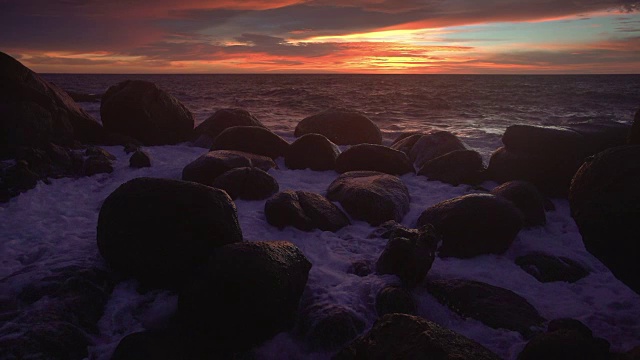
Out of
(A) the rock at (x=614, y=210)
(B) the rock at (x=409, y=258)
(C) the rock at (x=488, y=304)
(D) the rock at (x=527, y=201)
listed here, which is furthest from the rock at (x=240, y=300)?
(D) the rock at (x=527, y=201)

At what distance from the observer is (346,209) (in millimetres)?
6730

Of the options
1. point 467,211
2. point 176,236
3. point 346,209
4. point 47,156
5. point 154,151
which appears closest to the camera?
point 176,236

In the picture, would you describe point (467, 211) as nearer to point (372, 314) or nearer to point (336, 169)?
point (372, 314)

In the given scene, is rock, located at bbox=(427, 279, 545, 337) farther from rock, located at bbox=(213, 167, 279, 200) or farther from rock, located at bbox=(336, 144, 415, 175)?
rock, located at bbox=(336, 144, 415, 175)

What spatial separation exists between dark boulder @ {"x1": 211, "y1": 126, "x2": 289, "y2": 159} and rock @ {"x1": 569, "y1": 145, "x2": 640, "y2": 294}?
703 cm

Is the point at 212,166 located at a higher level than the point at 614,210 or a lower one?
lower

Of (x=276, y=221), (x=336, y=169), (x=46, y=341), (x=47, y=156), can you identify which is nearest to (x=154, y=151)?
(x=47, y=156)

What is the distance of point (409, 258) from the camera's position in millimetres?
4637

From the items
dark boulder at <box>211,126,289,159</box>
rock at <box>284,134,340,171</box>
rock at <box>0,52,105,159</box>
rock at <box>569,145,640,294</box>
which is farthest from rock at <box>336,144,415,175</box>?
rock at <box>0,52,105,159</box>

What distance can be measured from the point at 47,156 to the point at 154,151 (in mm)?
2601

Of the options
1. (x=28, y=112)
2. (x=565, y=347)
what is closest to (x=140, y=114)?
(x=28, y=112)

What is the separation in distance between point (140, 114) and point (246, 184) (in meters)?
5.93

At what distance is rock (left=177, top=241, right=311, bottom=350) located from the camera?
3.73 m

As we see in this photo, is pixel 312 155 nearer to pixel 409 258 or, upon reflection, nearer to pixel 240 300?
pixel 409 258
